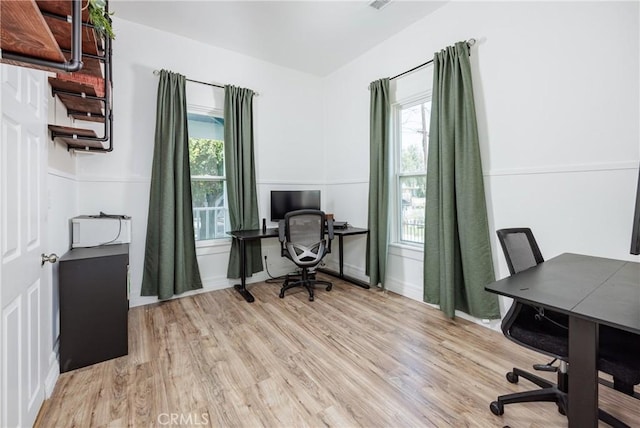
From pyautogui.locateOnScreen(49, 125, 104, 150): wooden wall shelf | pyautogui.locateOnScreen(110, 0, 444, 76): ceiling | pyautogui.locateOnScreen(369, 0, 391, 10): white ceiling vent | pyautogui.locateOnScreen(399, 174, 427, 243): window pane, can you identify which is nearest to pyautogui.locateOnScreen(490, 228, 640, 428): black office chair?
pyautogui.locateOnScreen(399, 174, 427, 243): window pane

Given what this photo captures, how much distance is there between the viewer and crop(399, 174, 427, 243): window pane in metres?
3.33

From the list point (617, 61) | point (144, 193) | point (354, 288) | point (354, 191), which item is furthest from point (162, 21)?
point (617, 61)

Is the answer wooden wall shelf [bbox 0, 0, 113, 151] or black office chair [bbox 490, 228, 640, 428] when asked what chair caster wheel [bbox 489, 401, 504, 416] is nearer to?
black office chair [bbox 490, 228, 640, 428]

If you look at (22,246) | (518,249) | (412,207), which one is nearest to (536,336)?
(518,249)

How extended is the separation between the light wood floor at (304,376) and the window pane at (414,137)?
5.44ft

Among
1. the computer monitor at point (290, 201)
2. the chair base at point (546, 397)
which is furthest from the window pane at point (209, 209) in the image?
the chair base at point (546, 397)

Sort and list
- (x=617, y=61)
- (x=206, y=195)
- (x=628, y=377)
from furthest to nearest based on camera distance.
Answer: (x=206, y=195) → (x=617, y=61) → (x=628, y=377)

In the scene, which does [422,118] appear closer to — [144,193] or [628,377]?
[628,377]

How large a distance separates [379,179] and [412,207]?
515mm

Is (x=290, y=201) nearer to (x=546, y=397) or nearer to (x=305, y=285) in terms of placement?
(x=305, y=285)

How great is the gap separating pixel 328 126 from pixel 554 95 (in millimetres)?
2883

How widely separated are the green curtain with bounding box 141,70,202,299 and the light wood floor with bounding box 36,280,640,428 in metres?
0.44

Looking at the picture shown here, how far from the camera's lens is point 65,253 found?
2.19m

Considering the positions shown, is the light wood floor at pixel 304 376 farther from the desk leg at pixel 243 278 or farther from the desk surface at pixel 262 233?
the desk surface at pixel 262 233
